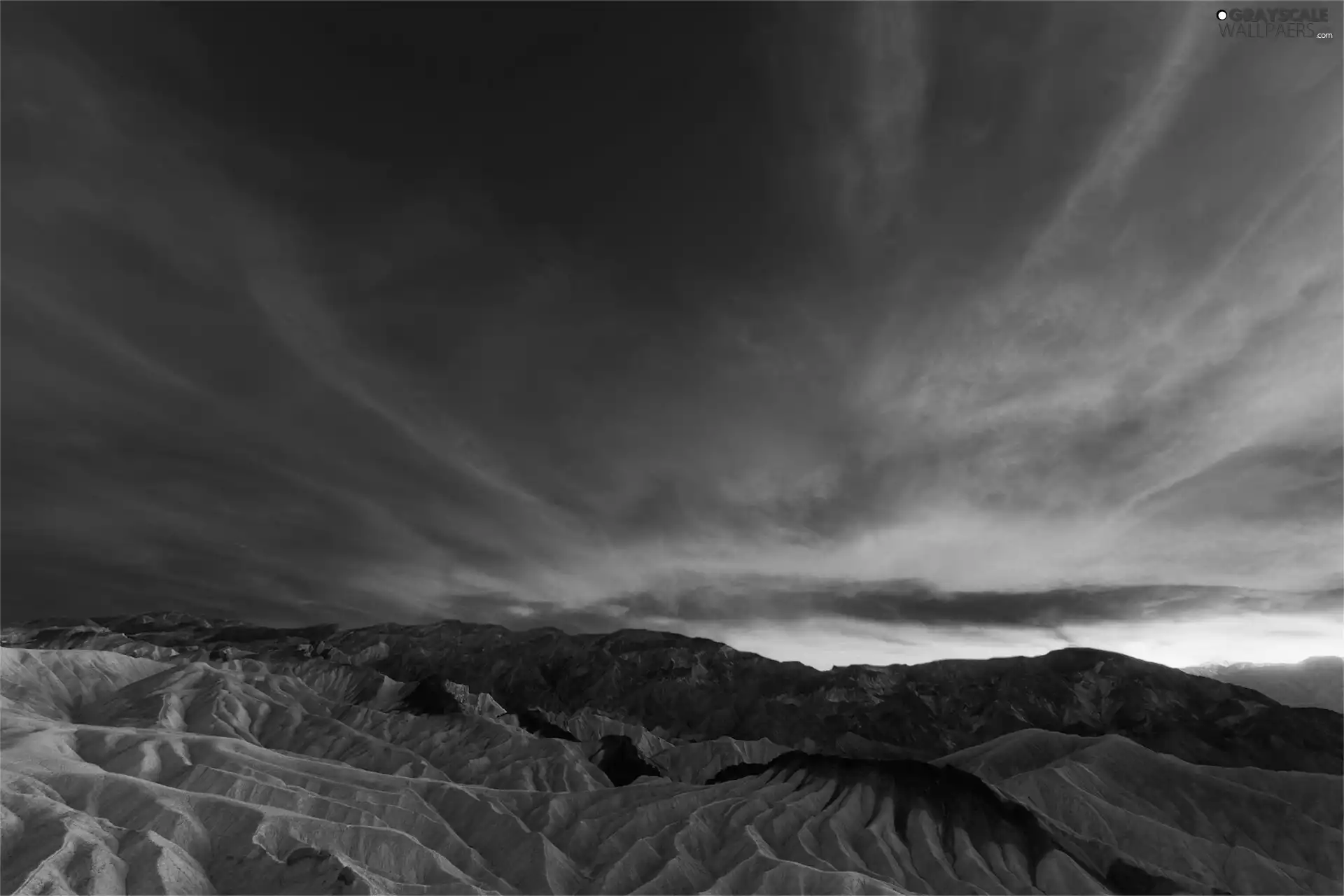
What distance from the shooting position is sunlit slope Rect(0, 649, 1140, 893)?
67500 mm

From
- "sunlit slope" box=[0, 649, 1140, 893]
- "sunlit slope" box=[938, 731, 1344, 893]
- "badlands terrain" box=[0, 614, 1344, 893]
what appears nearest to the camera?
"sunlit slope" box=[0, 649, 1140, 893]

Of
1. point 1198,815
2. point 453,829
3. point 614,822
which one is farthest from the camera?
point 1198,815

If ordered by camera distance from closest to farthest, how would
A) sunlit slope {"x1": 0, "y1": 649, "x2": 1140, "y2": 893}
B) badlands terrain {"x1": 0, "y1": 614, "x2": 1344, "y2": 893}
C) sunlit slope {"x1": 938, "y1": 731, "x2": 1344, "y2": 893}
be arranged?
sunlit slope {"x1": 0, "y1": 649, "x2": 1140, "y2": 893} < badlands terrain {"x1": 0, "y1": 614, "x2": 1344, "y2": 893} < sunlit slope {"x1": 938, "y1": 731, "x2": 1344, "y2": 893}

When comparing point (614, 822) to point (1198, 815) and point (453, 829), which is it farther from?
point (1198, 815)

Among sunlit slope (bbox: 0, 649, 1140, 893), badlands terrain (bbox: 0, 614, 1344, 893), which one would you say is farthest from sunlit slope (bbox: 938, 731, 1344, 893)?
sunlit slope (bbox: 0, 649, 1140, 893)

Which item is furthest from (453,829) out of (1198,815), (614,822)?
(1198,815)

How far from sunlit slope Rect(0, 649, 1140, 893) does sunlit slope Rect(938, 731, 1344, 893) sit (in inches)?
707

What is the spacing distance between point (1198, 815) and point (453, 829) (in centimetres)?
11622

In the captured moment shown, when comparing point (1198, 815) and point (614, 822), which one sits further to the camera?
point (1198, 815)

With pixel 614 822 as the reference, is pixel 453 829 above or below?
below

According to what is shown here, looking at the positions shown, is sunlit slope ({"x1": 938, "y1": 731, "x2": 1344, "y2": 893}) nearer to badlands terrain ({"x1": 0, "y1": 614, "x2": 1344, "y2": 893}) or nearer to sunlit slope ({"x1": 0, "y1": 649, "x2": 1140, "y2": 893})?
badlands terrain ({"x1": 0, "y1": 614, "x2": 1344, "y2": 893})

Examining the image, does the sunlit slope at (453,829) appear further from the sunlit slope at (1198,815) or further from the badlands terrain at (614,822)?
the sunlit slope at (1198,815)

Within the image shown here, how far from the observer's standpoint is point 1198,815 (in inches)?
4464

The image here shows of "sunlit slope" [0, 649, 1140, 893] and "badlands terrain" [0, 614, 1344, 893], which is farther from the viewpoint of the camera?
"badlands terrain" [0, 614, 1344, 893]
